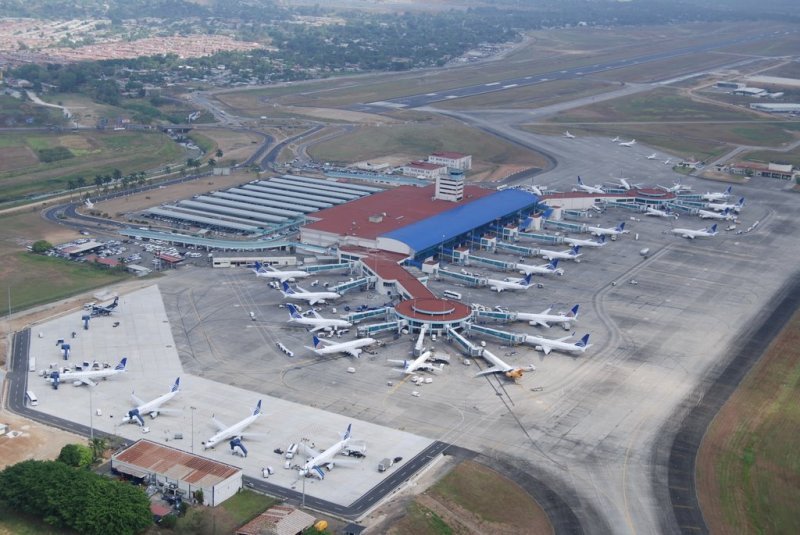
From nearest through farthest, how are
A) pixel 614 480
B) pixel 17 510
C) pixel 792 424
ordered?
pixel 17 510 < pixel 614 480 < pixel 792 424

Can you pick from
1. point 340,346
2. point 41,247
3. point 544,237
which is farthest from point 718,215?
point 41,247

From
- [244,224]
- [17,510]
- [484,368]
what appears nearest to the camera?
[17,510]

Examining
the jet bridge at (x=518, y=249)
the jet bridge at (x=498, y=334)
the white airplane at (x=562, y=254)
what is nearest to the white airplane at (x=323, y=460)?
the jet bridge at (x=498, y=334)

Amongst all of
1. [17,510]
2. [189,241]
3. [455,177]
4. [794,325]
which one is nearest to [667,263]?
[794,325]

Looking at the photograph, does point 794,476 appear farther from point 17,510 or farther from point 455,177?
point 455,177

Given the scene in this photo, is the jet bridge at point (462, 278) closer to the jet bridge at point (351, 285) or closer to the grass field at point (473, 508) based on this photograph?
the jet bridge at point (351, 285)

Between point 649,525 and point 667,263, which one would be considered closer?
point 649,525

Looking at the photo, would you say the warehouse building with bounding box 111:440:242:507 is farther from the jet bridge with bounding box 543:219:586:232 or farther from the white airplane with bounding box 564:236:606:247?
the jet bridge with bounding box 543:219:586:232

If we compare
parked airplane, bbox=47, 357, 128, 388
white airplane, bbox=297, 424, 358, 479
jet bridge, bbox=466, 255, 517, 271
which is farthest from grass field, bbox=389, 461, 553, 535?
jet bridge, bbox=466, 255, 517, 271
